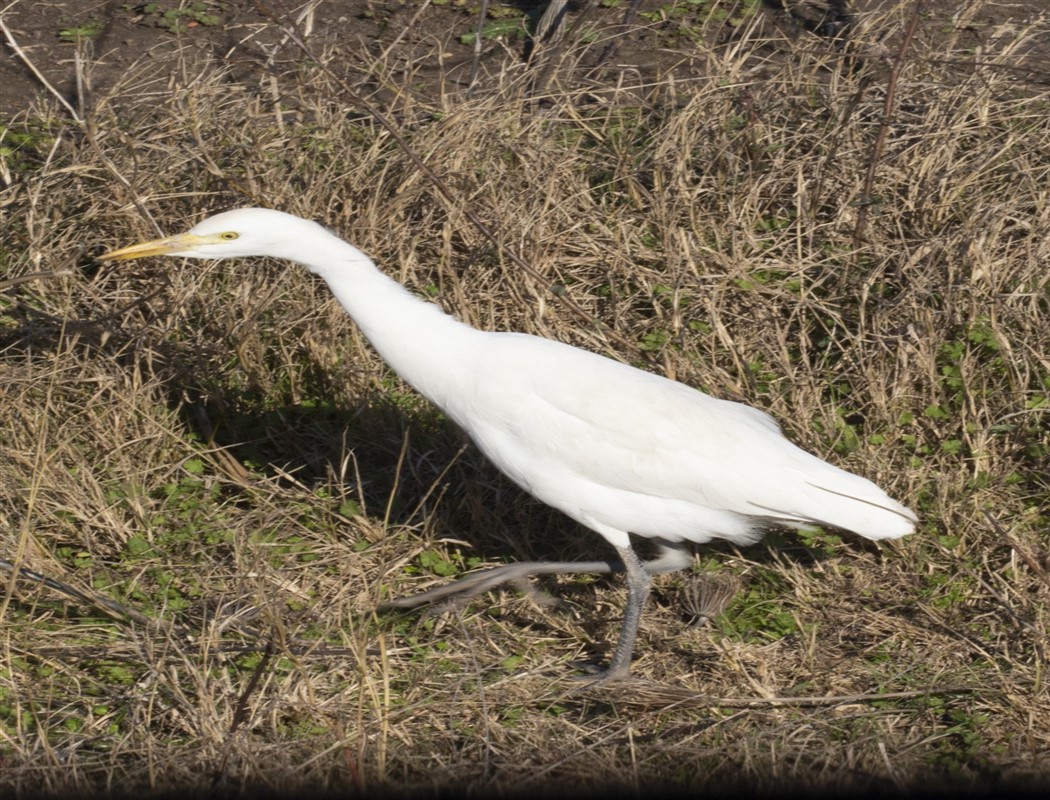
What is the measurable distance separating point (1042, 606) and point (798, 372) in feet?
3.87

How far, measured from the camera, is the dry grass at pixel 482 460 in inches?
123

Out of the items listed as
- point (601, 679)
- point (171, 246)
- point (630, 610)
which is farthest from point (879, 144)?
point (171, 246)

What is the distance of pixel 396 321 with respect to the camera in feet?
10.8

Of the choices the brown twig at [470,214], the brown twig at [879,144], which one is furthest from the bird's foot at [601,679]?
the brown twig at [879,144]

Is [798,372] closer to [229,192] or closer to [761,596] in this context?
[761,596]

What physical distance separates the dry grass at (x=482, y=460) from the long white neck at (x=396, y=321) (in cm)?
37

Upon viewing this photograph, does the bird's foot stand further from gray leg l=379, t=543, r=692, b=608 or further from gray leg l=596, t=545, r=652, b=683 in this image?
gray leg l=379, t=543, r=692, b=608

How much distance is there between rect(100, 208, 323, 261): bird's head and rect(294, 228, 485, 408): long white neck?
0.05 m

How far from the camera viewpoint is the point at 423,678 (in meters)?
3.33

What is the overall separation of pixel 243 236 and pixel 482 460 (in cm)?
129

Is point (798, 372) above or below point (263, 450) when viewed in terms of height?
above

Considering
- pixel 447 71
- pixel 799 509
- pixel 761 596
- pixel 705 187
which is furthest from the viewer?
pixel 447 71

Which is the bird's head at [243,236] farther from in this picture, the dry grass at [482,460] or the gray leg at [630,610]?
the gray leg at [630,610]

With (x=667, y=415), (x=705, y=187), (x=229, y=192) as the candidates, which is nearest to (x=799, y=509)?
(x=667, y=415)
